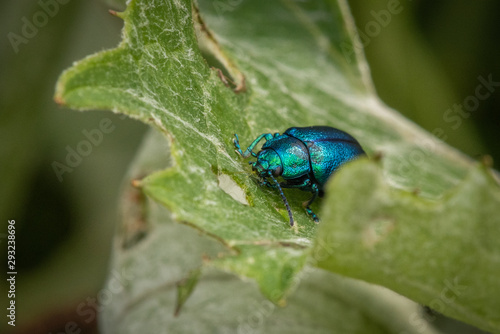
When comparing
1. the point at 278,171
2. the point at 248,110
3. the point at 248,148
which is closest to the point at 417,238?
the point at 278,171

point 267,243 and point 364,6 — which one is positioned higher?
point 267,243

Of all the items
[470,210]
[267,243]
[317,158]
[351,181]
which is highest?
[351,181]

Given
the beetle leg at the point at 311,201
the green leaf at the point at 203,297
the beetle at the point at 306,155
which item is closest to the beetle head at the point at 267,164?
the beetle at the point at 306,155

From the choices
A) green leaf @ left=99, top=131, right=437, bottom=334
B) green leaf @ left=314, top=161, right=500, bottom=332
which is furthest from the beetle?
green leaf @ left=314, top=161, right=500, bottom=332

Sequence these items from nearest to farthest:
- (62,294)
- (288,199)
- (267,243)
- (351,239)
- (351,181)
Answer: (351,181) → (351,239) → (267,243) → (288,199) → (62,294)

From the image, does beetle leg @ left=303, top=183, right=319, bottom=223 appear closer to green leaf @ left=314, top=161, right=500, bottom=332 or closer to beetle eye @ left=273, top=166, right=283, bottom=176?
beetle eye @ left=273, top=166, right=283, bottom=176

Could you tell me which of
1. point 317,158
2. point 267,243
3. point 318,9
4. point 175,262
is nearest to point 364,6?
point 318,9

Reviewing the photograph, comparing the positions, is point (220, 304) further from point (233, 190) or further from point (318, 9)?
point (318, 9)
